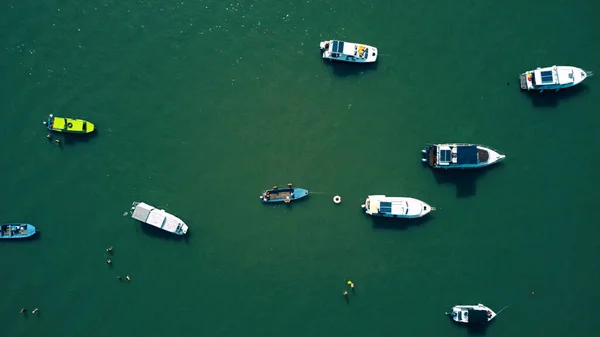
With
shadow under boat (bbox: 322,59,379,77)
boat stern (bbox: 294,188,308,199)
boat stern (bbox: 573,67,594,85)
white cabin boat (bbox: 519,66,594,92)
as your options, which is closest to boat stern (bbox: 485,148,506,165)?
white cabin boat (bbox: 519,66,594,92)

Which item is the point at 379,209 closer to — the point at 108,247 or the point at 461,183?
the point at 461,183

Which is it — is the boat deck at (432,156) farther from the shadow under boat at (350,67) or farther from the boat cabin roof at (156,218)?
the boat cabin roof at (156,218)

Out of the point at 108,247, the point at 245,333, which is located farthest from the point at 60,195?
the point at 245,333

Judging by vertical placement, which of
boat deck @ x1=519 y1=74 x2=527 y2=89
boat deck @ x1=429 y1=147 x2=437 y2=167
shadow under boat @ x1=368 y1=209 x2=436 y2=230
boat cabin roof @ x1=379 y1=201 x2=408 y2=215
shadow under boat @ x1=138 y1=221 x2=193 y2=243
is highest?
boat deck @ x1=519 y1=74 x2=527 y2=89

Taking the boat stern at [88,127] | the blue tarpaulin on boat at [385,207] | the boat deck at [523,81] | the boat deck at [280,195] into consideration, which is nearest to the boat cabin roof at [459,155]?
the blue tarpaulin on boat at [385,207]

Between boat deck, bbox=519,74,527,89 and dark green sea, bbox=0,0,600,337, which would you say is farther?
boat deck, bbox=519,74,527,89

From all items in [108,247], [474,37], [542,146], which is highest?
[474,37]

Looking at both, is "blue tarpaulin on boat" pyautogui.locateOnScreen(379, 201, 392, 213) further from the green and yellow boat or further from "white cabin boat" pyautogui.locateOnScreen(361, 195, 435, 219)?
the green and yellow boat
